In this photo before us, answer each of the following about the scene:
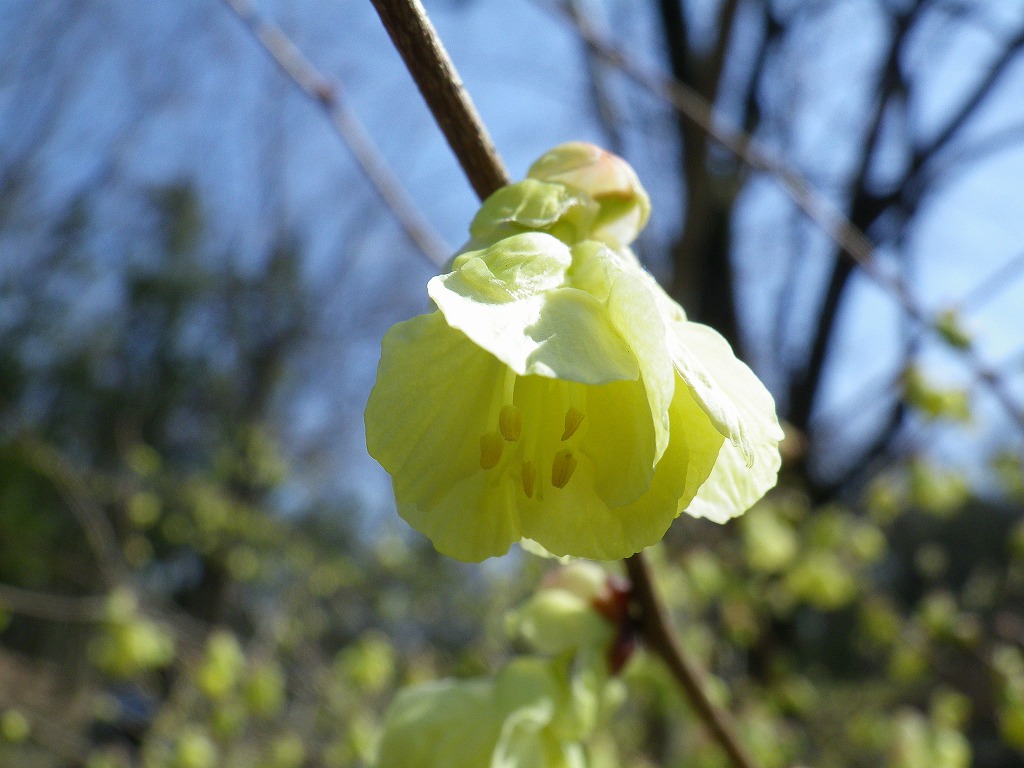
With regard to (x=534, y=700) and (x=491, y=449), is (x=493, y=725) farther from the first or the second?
(x=491, y=449)

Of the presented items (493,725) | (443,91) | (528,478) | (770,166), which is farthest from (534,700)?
(770,166)

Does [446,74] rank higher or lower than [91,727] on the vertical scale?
higher

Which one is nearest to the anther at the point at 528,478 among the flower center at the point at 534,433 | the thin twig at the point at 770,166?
the flower center at the point at 534,433

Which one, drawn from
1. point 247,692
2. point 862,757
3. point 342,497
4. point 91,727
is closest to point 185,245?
point 342,497

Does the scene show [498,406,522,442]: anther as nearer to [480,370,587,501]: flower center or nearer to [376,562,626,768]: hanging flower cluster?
[480,370,587,501]: flower center

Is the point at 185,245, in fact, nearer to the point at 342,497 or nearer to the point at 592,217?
the point at 342,497

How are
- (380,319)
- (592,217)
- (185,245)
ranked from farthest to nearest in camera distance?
(185,245) → (380,319) → (592,217)
